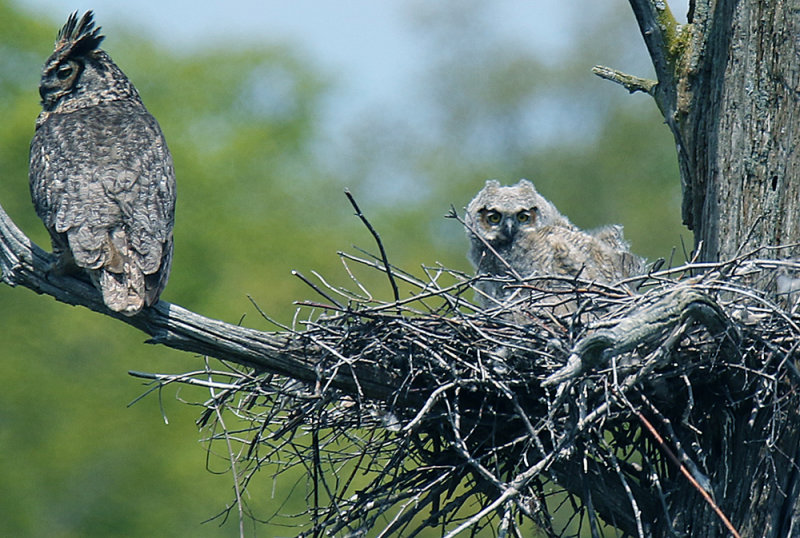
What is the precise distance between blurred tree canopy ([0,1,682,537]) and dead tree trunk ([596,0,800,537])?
8.25 meters

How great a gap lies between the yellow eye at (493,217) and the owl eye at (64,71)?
2253 mm

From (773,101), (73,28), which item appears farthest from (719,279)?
(73,28)

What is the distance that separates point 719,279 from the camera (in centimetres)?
372

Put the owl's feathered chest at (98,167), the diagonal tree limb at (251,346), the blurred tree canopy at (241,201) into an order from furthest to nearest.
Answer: the blurred tree canopy at (241,201) → the owl's feathered chest at (98,167) → the diagonal tree limb at (251,346)

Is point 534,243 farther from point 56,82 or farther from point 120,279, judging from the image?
point 56,82

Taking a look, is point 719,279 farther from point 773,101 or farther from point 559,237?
point 559,237

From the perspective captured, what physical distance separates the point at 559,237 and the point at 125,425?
10485mm

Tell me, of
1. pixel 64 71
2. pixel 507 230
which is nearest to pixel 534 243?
pixel 507 230

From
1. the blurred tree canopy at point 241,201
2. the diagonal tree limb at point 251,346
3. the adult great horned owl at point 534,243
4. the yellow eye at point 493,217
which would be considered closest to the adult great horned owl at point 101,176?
the diagonal tree limb at point 251,346

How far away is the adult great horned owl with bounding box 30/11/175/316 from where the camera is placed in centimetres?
408

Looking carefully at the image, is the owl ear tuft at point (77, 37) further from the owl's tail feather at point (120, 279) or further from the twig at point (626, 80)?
the twig at point (626, 80)

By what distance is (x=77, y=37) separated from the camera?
17.7 ft

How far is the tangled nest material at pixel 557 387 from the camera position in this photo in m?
3.56

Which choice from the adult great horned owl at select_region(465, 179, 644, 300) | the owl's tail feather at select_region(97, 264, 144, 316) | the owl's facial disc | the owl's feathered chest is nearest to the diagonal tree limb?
the owl's tail feather at select_region(97, 264, 144, 316)
